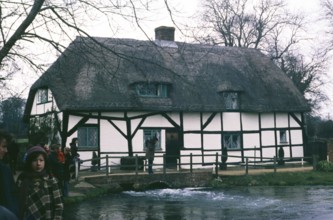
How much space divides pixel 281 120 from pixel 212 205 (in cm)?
1489

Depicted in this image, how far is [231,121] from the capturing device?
26.6m

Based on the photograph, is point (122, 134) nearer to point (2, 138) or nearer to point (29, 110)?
point (29, 110)

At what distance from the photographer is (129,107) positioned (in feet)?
77.0

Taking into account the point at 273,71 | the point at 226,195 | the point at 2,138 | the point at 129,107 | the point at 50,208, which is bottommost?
the point at 226,195

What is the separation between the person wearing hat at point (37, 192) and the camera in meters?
5.09

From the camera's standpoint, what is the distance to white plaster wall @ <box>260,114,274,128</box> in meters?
27.4

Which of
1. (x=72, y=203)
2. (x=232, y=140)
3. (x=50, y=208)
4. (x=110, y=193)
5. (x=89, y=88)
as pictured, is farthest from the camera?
(x=232, y=140)

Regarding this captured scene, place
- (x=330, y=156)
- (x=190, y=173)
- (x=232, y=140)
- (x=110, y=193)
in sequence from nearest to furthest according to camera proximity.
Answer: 1. (x=110, y=193)
2. (x=190, y=173)
3. (x=330, y=156)
4. (x=232, y=140)

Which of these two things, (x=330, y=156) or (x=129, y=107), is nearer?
(x=129, y=107)

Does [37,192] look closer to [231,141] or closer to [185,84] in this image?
[185,84]

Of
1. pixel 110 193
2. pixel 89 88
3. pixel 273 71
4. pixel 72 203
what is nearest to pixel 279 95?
pixel 273 71

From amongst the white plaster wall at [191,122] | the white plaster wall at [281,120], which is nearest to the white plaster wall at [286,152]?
the white plaster wall at [281,120]

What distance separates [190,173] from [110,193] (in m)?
4.23

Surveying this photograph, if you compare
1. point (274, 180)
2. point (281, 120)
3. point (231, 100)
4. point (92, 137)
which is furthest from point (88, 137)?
point (281, 120)
